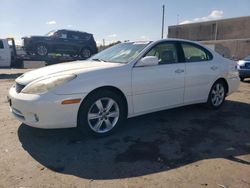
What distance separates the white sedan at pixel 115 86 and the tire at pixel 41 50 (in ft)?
37.2

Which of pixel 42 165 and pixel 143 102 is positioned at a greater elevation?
pixel 143 102

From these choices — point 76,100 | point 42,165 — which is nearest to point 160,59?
point 76,100

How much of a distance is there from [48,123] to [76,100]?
50 cm

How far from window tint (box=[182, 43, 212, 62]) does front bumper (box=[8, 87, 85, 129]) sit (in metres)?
2.51

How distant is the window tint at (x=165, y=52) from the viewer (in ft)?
17.0

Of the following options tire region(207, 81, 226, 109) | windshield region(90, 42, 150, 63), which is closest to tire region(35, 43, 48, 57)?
windshield region(90, 42, 150, 63)

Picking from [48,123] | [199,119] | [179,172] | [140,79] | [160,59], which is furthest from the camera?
[199,119]

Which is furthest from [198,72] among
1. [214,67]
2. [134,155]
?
[134,155]

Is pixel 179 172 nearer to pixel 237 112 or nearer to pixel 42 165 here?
pixel 42 165

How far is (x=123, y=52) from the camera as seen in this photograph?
527cm

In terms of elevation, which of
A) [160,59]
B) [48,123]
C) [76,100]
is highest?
[160,59]

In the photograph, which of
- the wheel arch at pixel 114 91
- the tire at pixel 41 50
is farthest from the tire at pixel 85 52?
the wheel arch at pixel 114 91

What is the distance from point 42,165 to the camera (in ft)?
11.6

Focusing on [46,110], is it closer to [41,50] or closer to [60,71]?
[60,71]
